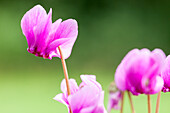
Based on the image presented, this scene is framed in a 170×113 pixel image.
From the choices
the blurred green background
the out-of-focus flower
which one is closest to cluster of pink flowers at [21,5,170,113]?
the out-of-focus flower

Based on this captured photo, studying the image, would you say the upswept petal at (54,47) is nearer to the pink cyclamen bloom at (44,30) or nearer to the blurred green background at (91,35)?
the pink cyclamen bloom at (44,30)

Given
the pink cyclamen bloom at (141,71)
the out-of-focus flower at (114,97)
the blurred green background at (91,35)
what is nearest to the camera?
the pink cyclamen bloom at (141,71)

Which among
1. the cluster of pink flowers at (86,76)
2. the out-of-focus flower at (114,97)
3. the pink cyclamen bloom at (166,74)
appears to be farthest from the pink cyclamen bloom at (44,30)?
the out-of-focus flower at (114,97)

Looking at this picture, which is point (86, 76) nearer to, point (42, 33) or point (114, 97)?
point (42, 33)

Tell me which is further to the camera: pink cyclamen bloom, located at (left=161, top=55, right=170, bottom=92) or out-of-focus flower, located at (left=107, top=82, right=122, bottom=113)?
out-of-focus flower, located at (left=107, top=82, right=122, bottom=113)

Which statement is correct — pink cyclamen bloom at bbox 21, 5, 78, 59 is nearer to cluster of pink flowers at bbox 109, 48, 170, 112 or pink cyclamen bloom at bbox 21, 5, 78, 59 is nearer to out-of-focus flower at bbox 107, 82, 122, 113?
cluster of pink flowers at bbox 109, 48, 170, 112

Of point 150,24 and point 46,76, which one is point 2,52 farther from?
point 150,24

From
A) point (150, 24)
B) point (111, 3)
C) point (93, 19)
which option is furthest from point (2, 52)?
point (150, 24)

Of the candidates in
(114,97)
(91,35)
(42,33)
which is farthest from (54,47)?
(91,35)
